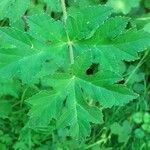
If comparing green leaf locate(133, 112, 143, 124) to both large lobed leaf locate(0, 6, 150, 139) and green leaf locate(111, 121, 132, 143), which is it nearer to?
green leaf locate(111, 121, 132, 143)

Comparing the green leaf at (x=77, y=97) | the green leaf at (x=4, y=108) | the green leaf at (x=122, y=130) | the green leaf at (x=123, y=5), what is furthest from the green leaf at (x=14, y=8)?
the green leaf at (x=122, y=130)

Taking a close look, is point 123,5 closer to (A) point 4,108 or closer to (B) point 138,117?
(B) point 138,117

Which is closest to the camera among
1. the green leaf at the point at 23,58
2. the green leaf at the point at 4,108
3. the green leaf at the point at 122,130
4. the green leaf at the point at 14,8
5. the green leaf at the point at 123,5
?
the green leaf at the point at 23,58

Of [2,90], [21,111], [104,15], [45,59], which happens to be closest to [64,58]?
[45,59]

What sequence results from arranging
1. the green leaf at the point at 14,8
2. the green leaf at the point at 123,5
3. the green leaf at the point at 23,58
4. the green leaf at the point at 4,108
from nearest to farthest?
the green leaf at the point at 23,58
the green leaf at the point at 14,8
the green leaf at the point at 123,5
the green leaf at the point at 4,108

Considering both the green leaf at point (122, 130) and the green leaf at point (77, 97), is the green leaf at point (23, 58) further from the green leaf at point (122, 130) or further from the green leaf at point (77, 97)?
the green leaf at point (122, 130)

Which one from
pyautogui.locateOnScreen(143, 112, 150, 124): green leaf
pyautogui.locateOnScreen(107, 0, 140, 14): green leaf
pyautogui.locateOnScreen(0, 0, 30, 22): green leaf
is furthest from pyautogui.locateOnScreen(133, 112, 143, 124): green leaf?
pyautogui.locateOnScreen(0, 0, 30, 22): green leaf

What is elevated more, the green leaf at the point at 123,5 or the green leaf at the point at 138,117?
the green leaf at the point at 123,5

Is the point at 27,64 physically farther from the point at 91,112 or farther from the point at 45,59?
the point at 91,112

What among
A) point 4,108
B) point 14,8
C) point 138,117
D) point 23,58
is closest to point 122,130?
point 138,117

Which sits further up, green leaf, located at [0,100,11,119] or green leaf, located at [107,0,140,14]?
green leaf, located at [107,0,140,14]
